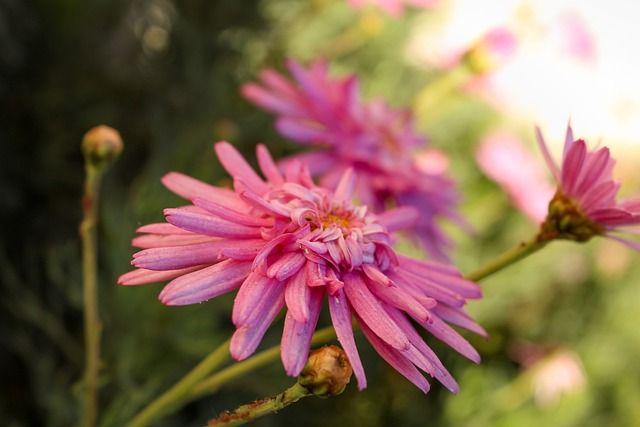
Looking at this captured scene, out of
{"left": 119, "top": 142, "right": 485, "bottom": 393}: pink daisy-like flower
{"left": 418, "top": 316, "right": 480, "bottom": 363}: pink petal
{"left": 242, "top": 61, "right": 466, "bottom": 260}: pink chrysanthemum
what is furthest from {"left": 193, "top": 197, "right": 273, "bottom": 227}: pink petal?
{"left": 242, "top": 61, "right": 466, "bottom": 260}: pink chrysanthemum

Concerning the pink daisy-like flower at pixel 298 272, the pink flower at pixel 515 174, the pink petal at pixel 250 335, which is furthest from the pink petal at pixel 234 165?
the pink flower at pixel 515 174

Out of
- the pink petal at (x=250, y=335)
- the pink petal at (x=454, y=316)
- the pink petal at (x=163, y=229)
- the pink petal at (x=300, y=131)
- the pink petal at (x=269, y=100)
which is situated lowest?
the pink petal at (x=454, y=316)

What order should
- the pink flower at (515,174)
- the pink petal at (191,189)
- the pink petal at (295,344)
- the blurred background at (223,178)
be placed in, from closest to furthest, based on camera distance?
1. the pink petal at (295,344)
2. the pink petal at (191,189)
3. the blurred background at (223,178)
4. the pink flower at (515,174)

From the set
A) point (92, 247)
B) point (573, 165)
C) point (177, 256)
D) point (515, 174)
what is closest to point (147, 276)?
point (177, 256)

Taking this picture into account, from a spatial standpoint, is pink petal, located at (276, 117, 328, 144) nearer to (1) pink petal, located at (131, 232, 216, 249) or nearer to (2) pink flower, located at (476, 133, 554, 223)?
(1) pink petal, located at (131, 232, 216, 249)

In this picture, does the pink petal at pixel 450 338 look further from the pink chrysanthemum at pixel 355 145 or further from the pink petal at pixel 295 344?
the pink chrysanthemum at pixel 355 145

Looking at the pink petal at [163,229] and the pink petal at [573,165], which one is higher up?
the pink petal at [163,229]

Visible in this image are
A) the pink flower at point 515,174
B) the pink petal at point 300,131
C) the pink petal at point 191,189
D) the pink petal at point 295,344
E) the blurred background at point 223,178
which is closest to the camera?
the pink petal at point 295,344
